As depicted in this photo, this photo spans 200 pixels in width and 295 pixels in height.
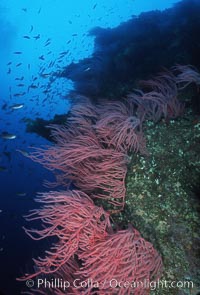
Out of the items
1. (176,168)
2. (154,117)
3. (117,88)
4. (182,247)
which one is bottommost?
(182,247)

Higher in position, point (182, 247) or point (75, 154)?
point (75, 154)

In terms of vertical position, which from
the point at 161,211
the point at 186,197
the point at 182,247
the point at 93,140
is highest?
the point at 93,140

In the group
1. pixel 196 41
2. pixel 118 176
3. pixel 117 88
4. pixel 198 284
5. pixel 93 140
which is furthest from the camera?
pixel 117 88

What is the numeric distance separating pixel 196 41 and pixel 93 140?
3376 millimetres

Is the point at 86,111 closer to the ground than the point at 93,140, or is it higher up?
higher up

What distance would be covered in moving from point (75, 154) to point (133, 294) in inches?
87.9

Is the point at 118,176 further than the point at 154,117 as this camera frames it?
No

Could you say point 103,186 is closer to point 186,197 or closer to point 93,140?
point 93,140

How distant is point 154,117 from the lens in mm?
4617

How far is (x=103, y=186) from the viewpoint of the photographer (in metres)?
4.25

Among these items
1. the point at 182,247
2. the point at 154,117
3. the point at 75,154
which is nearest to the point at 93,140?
the point at 75,154

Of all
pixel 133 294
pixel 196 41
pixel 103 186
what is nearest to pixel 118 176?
pixel 103 186

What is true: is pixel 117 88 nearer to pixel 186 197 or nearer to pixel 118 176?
pixel 118 176

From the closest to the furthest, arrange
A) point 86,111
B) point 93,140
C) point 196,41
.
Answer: point 93,140
point 86,111
point 196,41
